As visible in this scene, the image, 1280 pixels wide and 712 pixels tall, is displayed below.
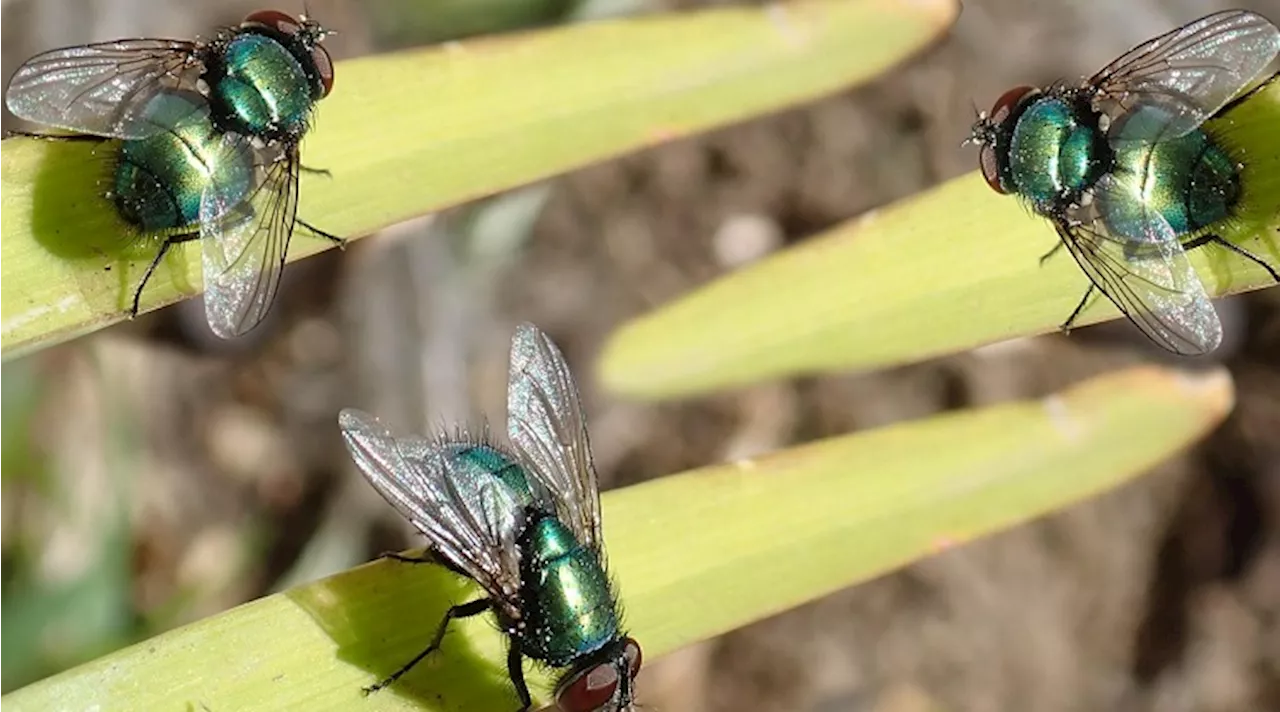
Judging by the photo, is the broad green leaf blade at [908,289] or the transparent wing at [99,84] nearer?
the broad green leaf blade at [908,289]

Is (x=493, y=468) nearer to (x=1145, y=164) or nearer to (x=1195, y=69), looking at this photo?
(x=1145, y=164)

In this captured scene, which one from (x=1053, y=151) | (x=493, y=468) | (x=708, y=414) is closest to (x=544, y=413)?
(x=493, y=468)

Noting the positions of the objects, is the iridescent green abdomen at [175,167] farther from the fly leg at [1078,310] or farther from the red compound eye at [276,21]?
the fly leg at [1078,310]

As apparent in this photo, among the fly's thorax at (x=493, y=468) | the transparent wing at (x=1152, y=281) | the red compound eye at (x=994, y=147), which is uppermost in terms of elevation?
the red compound eye at (x=994, y=147)

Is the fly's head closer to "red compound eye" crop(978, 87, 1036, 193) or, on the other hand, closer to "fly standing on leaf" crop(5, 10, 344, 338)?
"fly standing on leaf" crop(5, 10, 344, 338)

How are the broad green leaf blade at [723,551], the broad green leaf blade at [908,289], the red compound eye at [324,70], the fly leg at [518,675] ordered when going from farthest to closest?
1. the red compound eye at [324,70]
2. the broad green leaf blade at [908,289]
3. the fly leg at [518,675]
4. the broad green leaf blade at [723,551]

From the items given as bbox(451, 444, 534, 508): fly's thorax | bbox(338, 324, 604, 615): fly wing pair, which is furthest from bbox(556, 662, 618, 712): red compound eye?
bbox(451, 444, 534, 508): fly's thorax

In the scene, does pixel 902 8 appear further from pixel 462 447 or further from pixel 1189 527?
pixel 1189 527

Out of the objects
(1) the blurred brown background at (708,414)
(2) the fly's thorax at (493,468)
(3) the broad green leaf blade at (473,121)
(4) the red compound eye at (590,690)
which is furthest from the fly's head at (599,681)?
(1) the blurred brown background at (708,414)
